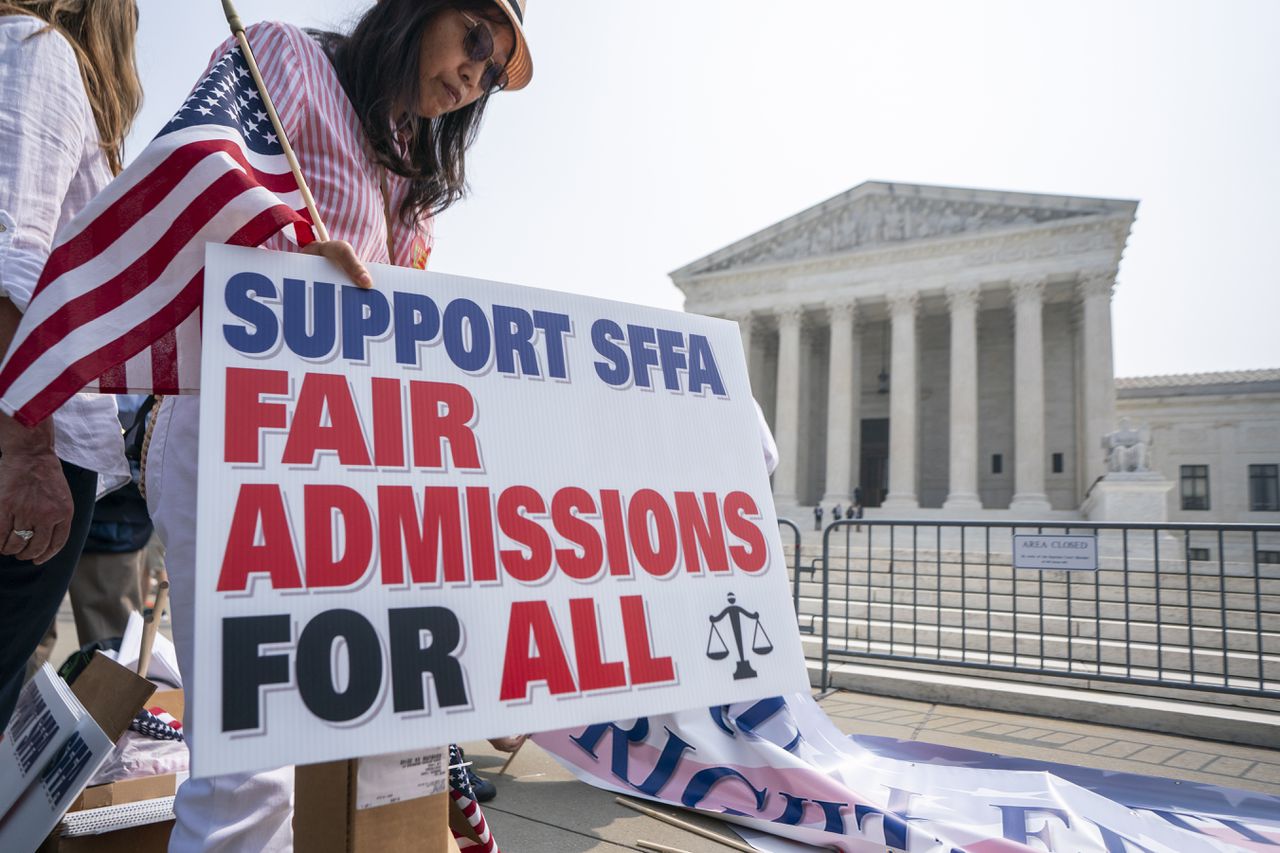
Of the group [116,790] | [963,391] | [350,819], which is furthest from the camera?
[963,391]

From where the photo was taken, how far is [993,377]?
1252 inches

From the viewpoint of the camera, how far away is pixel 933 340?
3306 cm

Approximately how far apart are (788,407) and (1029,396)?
862 cm

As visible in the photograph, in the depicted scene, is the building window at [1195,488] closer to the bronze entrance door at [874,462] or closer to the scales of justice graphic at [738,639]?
the bronze entrance door at [874,462]

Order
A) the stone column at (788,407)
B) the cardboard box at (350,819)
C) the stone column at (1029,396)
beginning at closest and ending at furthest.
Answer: the cardboard box at (350,819) < the stone column at (1029,396) < the stone column at (788,407)

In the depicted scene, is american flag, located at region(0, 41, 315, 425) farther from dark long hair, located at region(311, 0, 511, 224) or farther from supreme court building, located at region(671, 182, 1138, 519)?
supreme court building, located at region(671, 182, 1138, 519)

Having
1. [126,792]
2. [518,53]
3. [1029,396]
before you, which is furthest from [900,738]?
[1029,396]

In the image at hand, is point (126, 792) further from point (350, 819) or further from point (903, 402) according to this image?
point (903, 402)

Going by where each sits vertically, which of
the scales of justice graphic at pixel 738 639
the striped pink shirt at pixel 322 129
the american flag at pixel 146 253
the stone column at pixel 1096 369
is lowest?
the scales of justice graphic at pixel 738 639

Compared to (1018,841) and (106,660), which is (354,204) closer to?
(106,660)

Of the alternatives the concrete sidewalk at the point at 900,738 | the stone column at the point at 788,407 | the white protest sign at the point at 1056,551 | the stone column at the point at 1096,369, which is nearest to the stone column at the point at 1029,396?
the stone column at the point at 1096,369

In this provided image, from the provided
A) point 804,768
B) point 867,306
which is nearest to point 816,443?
point 867,306

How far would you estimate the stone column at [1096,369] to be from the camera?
2605cm

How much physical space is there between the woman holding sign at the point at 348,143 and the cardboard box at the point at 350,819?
0.19 metres
